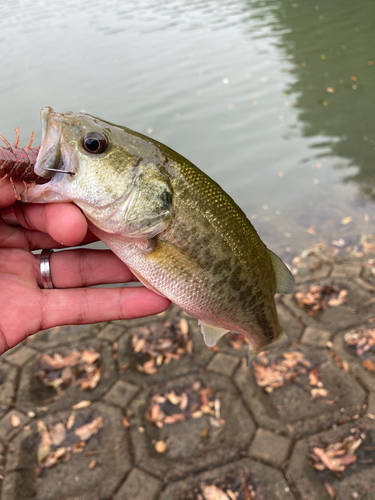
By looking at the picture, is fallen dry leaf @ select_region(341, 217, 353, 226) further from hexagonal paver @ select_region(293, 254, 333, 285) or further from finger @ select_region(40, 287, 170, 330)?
finger @ select_region(40, 287, 170, 330)

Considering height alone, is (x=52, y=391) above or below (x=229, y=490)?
above

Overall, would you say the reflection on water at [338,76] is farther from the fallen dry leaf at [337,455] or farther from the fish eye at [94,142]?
the fish eye at [94,142]

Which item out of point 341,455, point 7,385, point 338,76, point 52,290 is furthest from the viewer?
point 338,76

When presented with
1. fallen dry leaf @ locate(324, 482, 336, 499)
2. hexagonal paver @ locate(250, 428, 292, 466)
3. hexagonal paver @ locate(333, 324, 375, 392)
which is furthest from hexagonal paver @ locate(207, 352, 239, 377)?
fallen dry leaf @ locate(324, 482, 336, 499)

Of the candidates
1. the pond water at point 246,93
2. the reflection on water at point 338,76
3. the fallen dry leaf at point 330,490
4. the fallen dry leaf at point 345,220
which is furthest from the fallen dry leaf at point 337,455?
the reflection on water at point 338,76

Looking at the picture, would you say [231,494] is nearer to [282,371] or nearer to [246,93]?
[282,371]

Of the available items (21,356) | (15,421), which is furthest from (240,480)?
(21,356)

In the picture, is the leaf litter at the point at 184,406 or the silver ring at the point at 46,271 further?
the leaf litter at the point at 184,406
